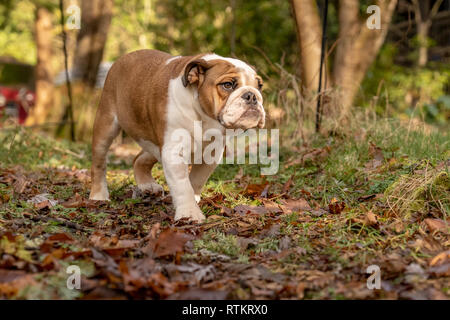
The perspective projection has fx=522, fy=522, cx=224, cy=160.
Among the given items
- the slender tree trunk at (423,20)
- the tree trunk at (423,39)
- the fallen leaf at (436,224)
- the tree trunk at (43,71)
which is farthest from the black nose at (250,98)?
the tree trunk at (423,39)

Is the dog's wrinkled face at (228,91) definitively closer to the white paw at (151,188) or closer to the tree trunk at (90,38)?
the white paw at (151,188)

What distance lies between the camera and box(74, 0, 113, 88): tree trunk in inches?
370

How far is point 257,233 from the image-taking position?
3.55m

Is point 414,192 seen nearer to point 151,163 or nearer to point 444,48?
point 151,163

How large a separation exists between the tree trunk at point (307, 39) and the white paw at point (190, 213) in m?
3.70

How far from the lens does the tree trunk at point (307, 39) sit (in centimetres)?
720

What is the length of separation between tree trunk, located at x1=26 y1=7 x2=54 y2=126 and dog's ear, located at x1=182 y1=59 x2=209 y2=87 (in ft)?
21.3

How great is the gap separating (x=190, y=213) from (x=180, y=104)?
0.86 m

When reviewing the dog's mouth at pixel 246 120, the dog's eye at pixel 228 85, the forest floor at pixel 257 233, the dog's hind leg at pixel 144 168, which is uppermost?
the dog's eye at pixel 228 85

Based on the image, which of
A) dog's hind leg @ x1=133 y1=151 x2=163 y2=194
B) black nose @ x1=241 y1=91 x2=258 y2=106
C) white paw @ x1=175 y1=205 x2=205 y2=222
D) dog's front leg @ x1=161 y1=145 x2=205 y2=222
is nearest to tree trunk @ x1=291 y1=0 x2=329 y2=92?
dog's hind leg @ x1=133 y1=151 x2=163 y2=194

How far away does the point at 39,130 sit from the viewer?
31.2 ft

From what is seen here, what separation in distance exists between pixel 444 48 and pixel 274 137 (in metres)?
10.7

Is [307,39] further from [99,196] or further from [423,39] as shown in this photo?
[423,39]
